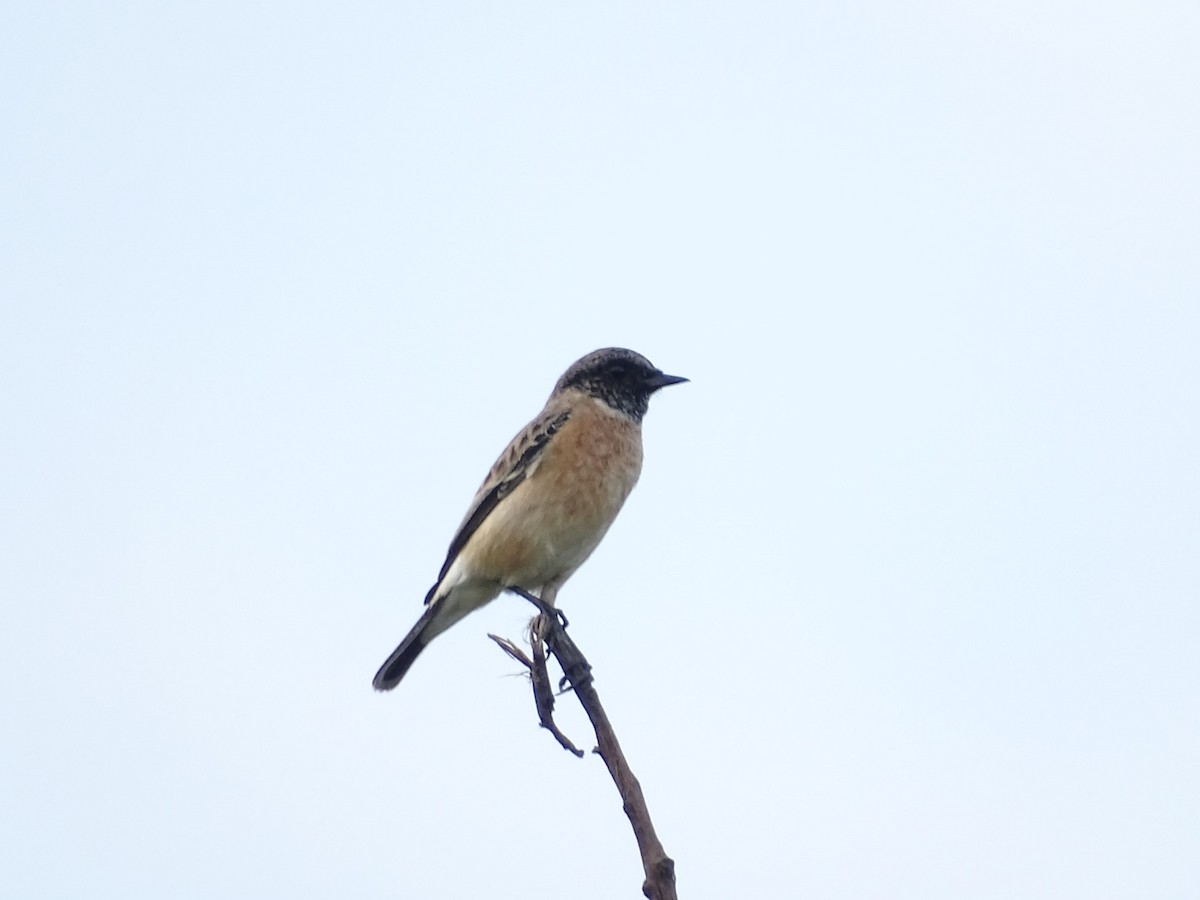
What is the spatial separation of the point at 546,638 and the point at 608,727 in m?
2.27

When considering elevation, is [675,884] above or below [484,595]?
below

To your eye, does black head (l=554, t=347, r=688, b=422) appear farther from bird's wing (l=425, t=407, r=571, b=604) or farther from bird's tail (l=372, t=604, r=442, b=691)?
bird's tail (l=372, t=604, r=442, b=691)

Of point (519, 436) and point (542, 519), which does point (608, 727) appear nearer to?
point (542, 519)

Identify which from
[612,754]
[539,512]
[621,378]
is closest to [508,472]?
[539,512]

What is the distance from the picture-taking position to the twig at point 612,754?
17.1 feet

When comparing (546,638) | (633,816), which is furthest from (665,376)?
(633,816)

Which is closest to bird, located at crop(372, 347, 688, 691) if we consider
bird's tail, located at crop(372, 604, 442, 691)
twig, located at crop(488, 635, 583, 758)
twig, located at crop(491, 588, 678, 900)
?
bird's tail, located at crop(372, 604, 442, 691)

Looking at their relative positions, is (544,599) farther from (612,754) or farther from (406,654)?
(612,754)

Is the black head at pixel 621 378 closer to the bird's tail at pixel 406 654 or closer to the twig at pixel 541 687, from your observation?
the bird's tail at pixel 406 654

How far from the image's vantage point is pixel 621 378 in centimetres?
1141

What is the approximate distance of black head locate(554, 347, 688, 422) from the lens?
1131 cm

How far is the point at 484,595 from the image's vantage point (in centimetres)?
1048

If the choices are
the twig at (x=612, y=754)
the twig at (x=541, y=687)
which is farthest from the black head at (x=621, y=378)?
the twig at (x=541, y=687)

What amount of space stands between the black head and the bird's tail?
6.64 ft
